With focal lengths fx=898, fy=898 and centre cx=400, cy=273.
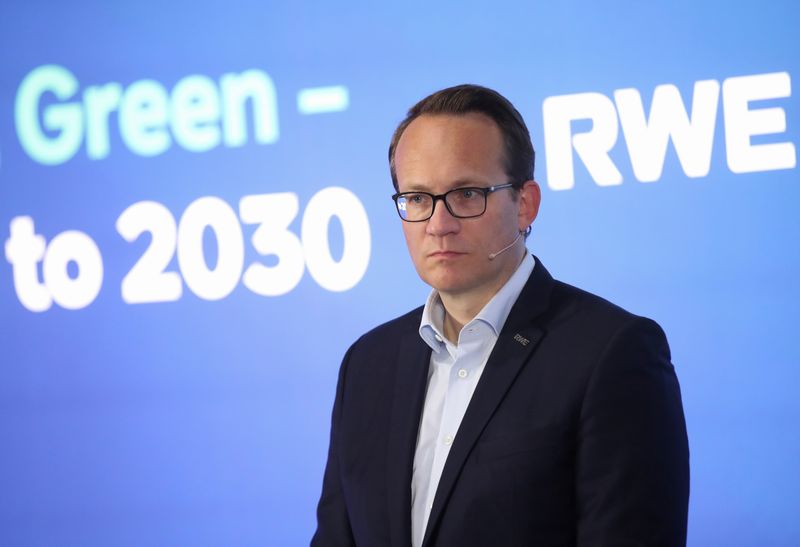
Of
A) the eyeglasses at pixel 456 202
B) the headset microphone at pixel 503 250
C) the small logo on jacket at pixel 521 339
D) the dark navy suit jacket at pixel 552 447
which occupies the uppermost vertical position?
the eyeglasses at pixel 456 202

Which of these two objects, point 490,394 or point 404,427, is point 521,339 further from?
point 404,427

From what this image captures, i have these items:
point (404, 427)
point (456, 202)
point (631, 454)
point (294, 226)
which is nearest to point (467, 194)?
point (456, 202)

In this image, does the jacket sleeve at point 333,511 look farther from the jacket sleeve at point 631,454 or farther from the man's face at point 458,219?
the jacket sleeve at point 631,454

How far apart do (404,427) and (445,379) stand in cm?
13

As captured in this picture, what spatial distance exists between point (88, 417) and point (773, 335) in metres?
2.58

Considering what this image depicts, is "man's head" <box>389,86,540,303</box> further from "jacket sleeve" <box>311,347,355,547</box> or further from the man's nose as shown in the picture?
"jacket sleeve" <box>311,347,355,547</box>

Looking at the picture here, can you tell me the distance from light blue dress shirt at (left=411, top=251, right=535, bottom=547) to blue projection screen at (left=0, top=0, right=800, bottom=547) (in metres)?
1.40

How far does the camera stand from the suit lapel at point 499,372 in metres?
1.59

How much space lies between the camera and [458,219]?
1.73 m

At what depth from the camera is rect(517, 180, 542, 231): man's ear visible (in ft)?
6.04

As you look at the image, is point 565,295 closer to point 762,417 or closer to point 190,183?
point 762,417

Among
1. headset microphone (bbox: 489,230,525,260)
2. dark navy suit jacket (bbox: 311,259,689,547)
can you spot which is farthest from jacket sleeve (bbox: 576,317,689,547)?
headset microphone (bbox: 489,230,525,260)

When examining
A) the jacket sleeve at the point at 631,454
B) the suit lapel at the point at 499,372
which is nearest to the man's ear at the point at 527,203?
the suit lapel at the point at 499,372

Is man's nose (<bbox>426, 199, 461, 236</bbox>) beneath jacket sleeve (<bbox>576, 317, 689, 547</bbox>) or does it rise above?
above
